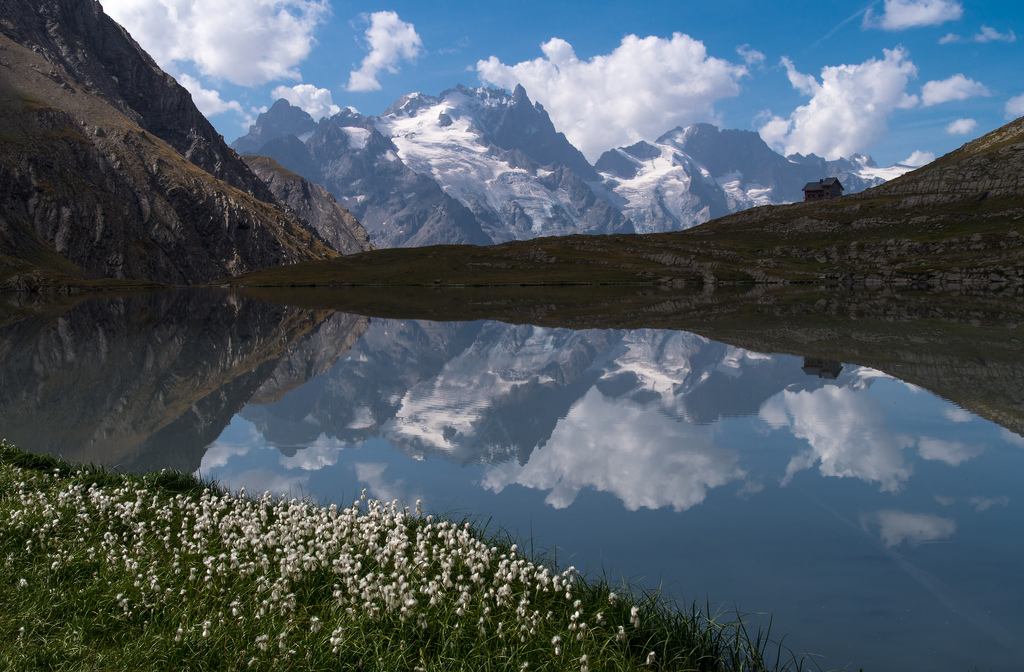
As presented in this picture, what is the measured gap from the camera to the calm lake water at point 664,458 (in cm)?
1070

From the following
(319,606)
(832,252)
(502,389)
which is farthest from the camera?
(832,252)

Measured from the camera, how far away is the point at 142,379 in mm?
31453

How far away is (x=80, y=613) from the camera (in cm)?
958

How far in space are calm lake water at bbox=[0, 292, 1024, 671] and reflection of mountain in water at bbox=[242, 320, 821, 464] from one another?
0.64 ft

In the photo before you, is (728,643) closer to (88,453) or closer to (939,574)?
(939,574)

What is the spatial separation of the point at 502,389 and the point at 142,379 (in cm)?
1837

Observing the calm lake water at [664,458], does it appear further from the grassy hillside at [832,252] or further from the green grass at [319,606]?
the grassy hillside at [832,252]

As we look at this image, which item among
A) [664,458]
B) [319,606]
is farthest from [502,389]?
[319,606]

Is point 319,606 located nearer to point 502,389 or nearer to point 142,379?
point 502,389

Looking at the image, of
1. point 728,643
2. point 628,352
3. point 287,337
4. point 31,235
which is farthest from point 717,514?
point 31,235

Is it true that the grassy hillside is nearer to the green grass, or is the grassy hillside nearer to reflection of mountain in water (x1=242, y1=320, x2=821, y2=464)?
reflection of mountain in water (x1=242, y1=320, x2=821, y2=464)

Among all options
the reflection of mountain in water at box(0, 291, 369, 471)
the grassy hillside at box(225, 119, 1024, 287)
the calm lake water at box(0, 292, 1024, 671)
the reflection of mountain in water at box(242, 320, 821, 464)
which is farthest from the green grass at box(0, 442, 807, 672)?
the grassy hillside at box(225, 119, 1024, 287)

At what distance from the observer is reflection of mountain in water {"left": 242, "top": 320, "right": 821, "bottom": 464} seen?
70.5 ft

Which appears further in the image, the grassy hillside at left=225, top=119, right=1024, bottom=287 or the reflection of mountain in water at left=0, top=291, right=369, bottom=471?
the grassy hillside at left=225, top=119, right=1024, bottom=287
